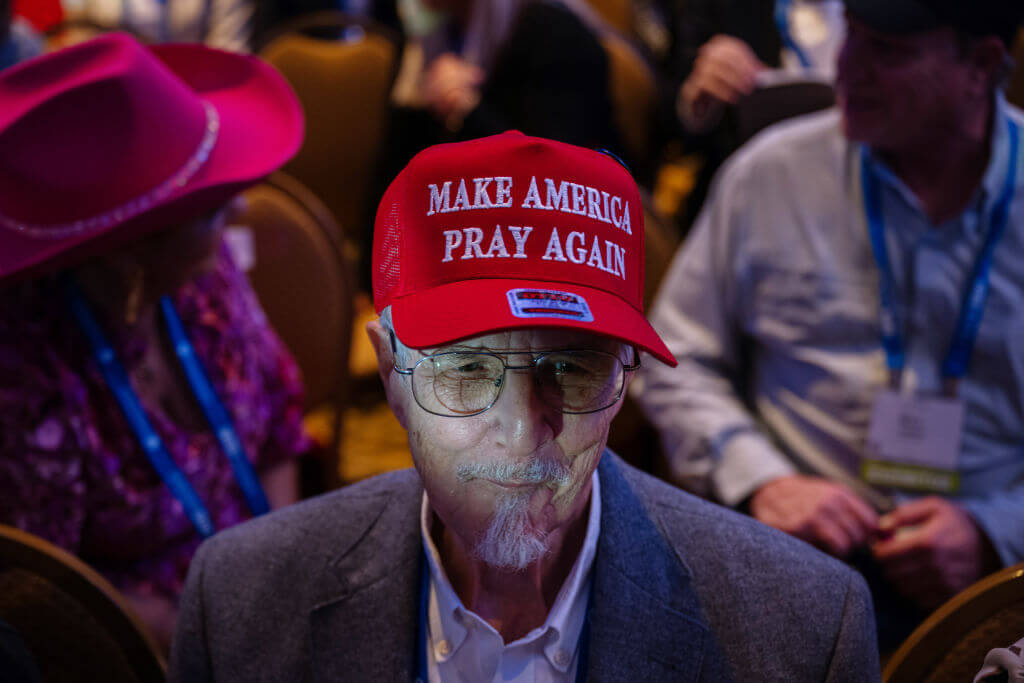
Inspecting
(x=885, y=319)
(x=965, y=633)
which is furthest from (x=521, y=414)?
(x=885, y=319)

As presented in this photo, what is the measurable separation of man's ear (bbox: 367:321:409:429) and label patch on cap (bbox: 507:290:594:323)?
0.16 m

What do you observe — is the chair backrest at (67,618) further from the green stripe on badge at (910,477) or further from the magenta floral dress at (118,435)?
the green stripe on badge at (910,477)

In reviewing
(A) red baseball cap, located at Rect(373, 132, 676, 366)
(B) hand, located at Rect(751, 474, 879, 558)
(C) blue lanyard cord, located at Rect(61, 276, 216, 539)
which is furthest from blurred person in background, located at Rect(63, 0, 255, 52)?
(A) red baseball cap, located at Rect(373, 132, 676, 366)

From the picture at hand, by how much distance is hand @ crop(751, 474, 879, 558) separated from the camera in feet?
5.00

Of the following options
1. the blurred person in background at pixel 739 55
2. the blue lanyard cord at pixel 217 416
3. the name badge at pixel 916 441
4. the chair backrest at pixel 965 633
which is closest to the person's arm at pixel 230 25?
the blurred person in background at pixel 739 55

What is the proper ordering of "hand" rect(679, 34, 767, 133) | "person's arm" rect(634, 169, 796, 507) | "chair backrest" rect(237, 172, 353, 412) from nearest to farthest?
"person's arm" rect(634, 169, 796, 507) → "chair backrest" rect(237, 172, 353, 412) → "hand" rect(679, 34, 767, 133)

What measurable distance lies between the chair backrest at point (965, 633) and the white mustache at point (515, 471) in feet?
1.69

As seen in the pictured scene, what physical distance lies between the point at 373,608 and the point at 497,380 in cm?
33

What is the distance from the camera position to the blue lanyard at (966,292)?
1625 mm

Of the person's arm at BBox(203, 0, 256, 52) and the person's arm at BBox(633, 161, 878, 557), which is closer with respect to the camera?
the person's arm at BBox(633, 161, 878, 557)

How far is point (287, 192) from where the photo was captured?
2062 millimetres

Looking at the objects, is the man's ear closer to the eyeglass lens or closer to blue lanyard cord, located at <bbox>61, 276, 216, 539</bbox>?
the eyeglass lens

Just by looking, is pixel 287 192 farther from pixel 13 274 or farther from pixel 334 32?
pixel 334 32

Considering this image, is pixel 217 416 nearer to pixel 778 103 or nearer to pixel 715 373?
pixel 715 373
